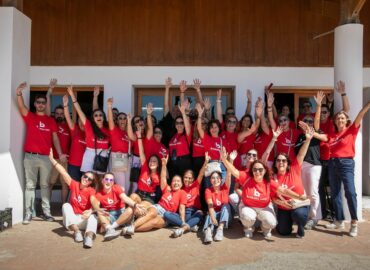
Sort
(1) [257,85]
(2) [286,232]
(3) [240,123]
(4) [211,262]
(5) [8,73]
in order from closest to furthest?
(4) [211,262]
(2) [286,232]
(5) [8,73]
(3) [240,123]
(1) [257,85]

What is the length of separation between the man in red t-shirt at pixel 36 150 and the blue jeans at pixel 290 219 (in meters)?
3.51

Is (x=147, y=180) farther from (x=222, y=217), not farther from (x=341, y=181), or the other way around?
(x=341, y=181)

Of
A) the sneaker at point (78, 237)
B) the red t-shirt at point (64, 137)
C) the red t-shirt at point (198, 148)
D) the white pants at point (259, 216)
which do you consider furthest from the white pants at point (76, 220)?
the white pants at point (259, 216)

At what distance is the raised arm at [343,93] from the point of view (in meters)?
5.79

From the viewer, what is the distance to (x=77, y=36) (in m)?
7.82

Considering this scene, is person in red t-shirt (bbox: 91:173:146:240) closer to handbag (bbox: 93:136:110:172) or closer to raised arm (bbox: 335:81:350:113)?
handbag (bbox: 93:136:110:172)

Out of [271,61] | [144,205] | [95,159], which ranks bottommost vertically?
[144,205]

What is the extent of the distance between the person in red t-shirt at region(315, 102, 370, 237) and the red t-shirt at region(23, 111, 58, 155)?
4.14 meters

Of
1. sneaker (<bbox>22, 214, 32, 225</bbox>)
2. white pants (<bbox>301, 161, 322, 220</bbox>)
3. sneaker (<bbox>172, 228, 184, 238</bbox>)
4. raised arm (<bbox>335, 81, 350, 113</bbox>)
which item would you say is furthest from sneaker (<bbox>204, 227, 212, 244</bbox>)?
raised arm (<bbox>335, 81, 350, 113</bbox>)

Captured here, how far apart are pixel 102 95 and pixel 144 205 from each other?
3.28 metres

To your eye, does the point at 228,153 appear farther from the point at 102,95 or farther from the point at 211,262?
the point at 102,95

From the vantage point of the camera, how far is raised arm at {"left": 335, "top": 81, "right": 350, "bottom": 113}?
19.0 ft

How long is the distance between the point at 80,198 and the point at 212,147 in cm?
210

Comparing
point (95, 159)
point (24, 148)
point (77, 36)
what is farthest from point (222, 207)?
point (77, 36)
